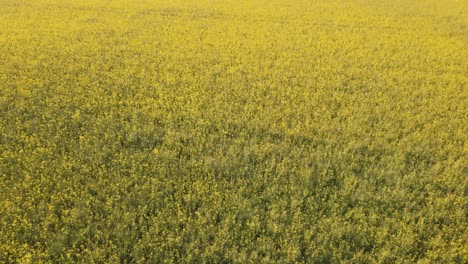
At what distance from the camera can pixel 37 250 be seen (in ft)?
15.9

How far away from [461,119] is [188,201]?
25.6 ft

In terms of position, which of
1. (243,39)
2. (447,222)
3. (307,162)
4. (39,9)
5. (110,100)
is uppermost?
(39,9)

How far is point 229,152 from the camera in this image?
7.14m

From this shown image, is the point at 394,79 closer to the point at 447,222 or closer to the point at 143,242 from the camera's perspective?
the point at 447,222

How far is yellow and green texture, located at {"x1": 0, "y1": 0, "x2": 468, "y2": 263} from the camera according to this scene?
5.20m

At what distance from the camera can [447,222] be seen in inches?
224

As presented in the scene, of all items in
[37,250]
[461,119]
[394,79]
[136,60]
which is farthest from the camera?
[136,60]

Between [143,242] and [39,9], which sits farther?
[39,9]

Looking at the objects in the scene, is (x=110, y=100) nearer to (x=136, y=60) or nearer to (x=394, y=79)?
(x=136, y=60)

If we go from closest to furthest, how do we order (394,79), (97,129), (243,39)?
1. (97,129)
2. (394,79)
3. (243,39)

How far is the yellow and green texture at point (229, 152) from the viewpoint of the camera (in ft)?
17.0

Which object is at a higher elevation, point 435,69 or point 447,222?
point 435,69

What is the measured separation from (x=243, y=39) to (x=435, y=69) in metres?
8.33

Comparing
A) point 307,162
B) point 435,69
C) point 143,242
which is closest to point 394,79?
point 435,69
